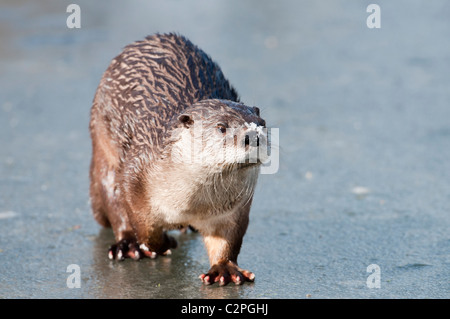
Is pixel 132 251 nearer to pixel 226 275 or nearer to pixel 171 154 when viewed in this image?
pixel 226 275

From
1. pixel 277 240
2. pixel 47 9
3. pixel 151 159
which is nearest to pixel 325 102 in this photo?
pixel 277 240

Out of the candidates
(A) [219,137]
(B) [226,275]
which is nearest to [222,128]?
(A) [219,137]

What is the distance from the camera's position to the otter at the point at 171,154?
326 centimetres

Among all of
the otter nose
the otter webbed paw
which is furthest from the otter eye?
the otter webbed paw

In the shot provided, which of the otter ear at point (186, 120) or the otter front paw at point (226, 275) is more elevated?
the otter ear at point (186, 120)

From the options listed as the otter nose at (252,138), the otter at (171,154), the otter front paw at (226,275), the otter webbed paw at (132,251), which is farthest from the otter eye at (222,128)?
the otter webbed paw at (132,251)

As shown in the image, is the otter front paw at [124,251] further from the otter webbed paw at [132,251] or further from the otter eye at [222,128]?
the otter eye at [222,128]

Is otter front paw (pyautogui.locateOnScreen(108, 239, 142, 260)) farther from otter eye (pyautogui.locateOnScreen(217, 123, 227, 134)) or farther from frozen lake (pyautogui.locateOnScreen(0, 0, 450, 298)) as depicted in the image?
otter eye (pyautogui.locateOnScreen(217, 123, 227, 134))

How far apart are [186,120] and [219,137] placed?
0.27 meters

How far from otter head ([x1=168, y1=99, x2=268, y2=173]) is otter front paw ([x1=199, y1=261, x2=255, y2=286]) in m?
0.56

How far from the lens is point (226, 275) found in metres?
3.57

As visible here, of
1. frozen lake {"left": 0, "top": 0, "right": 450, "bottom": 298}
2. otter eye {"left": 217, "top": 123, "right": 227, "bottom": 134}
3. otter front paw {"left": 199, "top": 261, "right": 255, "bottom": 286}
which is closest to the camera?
otter eye {"left": 217, "top": 123, "right": 227, "bottom": 134}

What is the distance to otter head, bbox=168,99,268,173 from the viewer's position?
3084 mm

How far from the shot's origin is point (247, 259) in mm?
3896
